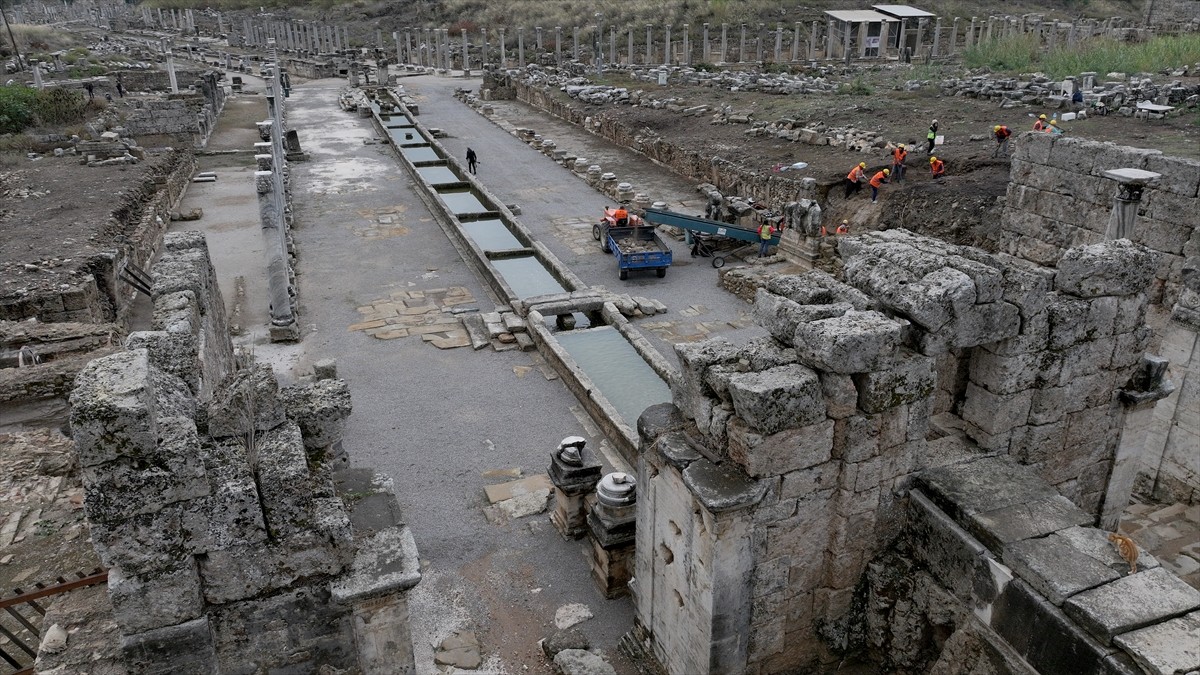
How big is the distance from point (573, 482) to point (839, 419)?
3564mm

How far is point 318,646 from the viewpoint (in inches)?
204

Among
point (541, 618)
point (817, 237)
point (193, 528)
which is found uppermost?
point (193, 528)

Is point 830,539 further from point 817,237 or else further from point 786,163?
point 786,163

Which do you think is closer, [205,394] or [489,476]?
[205,394]

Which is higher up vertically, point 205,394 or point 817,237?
point 205,394

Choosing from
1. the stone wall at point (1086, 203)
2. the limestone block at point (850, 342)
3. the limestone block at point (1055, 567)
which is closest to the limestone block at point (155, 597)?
the limestone block at point (850, 342)

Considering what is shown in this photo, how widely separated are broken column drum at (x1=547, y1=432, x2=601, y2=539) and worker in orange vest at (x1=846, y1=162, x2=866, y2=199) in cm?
1274

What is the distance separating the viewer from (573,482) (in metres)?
8.38

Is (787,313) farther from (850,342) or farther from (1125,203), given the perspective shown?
(1125,203)

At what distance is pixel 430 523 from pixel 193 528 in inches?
183

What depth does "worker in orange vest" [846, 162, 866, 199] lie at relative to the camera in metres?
18.7

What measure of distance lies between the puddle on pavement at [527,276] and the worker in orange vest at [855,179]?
295 inches

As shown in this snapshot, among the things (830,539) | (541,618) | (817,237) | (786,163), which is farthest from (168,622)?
(786,163)

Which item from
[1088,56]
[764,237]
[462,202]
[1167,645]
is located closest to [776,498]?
[1167,645]
